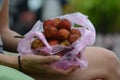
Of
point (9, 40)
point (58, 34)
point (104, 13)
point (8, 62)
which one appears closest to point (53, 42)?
point (58, 34)

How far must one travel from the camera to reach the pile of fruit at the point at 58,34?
2.38 metres

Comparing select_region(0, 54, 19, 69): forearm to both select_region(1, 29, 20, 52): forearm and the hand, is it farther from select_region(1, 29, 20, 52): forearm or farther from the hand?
select_region(1, 29, 20, 52): forearm

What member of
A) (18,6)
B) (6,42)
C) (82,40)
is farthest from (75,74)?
(18,6)

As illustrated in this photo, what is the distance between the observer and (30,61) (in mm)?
2363

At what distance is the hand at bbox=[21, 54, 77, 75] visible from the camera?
2.33 m

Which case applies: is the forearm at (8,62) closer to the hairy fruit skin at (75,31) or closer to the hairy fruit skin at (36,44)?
the hairy fruit skin at (36,44)

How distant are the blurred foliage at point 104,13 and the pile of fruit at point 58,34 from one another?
460cm

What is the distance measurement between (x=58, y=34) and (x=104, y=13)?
4823 mm

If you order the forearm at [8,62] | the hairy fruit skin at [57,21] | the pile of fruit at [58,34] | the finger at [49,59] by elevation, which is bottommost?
the forearm at [8,62]

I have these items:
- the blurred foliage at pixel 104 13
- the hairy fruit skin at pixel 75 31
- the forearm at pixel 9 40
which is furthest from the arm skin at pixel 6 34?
the blurred foliage at pixel 104 13

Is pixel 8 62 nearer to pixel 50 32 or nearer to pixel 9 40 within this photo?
pixel 50 32

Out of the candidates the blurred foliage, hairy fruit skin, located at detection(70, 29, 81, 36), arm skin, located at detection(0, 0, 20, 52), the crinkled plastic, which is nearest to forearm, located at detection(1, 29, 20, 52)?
arm skin, located at detection(0, 0, 20, 52)

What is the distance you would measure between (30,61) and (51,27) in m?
0.17

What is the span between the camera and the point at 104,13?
7.16 metres
